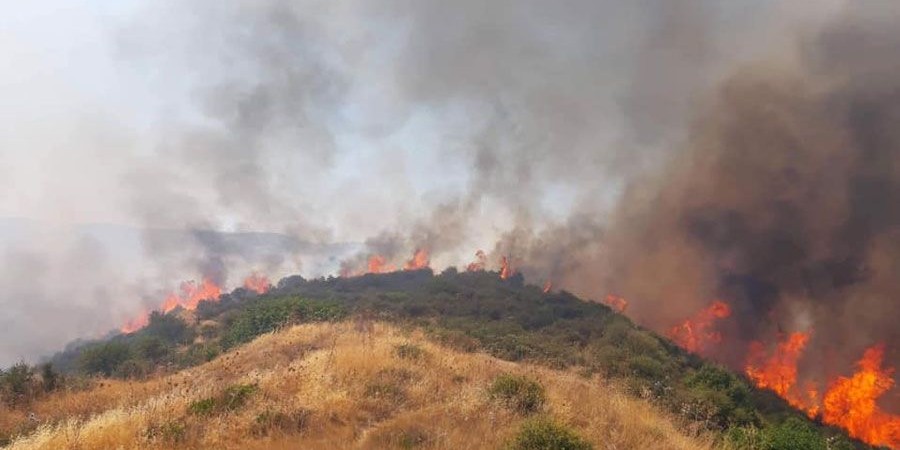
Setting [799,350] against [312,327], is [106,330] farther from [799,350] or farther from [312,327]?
[799,350]

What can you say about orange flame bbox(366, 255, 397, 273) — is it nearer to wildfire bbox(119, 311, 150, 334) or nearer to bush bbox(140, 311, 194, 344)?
wildfire bbox(119, 311, 150, 334)

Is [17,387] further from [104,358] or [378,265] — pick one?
[378,265]

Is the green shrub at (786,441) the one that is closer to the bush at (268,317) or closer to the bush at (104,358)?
the bush at (268,317)

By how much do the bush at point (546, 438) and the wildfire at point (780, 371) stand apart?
57569 millimetres

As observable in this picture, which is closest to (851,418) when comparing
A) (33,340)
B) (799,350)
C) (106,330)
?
(799,350)

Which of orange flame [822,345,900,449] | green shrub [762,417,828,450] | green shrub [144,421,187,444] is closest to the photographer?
green shrub [144,421,187,444]

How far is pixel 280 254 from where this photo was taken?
574 feet

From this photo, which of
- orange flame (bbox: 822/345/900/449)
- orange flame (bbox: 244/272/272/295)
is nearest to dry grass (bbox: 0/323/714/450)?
orange flame (bbox: 822/345/900/449)

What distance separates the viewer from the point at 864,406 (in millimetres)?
53875

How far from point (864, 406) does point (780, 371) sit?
31.7ft

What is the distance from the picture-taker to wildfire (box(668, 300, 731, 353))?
2741 inches

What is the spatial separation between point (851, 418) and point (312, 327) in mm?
55609

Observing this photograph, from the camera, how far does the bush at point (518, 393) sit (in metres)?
11.2

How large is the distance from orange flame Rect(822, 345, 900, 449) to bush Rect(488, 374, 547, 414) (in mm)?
52591
